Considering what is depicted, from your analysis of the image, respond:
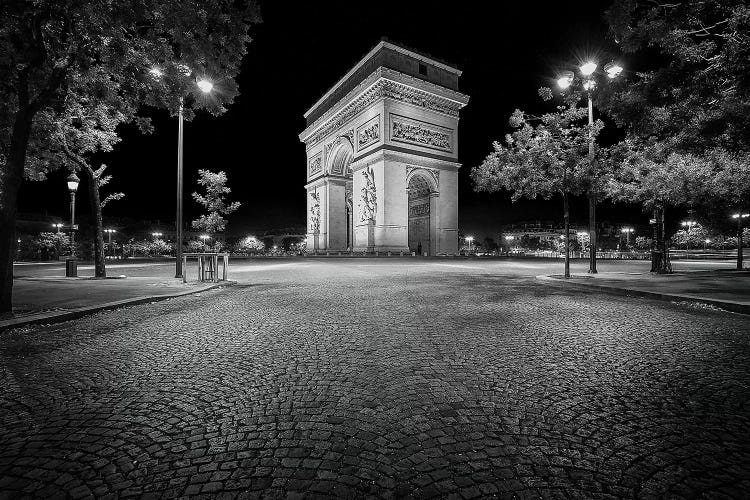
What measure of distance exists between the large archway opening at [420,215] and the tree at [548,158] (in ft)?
80.8

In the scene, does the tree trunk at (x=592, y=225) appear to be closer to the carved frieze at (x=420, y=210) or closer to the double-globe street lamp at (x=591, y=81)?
the double-globe street lamp at (x=591, y=81)

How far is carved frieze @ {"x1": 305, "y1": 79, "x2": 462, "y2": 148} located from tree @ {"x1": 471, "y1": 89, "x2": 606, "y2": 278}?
23.6 metres

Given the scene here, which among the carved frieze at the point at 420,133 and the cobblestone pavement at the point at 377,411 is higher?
the carved frieze at the point at 420,133

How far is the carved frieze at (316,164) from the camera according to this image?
48.2m

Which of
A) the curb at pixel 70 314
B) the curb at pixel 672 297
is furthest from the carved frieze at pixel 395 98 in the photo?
the curb at pixel 70 314

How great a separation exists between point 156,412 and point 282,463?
1.39 metres

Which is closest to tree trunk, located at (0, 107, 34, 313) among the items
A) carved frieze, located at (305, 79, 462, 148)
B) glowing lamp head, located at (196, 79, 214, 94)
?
glowing lamp head, located at (196, 79, 214, 94)

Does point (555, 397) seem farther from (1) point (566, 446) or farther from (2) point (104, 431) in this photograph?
(2) point (104, 431)

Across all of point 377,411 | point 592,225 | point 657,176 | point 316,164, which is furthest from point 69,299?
point 316,164

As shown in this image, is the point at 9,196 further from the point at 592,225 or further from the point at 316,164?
the point at 316,164

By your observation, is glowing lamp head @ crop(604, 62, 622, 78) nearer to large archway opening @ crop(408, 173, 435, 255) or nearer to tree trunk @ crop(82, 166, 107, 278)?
tree trunk @ crop(82, 166, 107, 278)

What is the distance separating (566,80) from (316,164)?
38863mm

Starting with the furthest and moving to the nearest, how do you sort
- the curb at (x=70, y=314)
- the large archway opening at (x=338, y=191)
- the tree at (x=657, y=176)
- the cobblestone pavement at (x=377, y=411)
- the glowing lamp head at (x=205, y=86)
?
the large archway opening at (x=338, y=191) < the tree at (x=657, y=176) < the glowing lamp head at (x=205, y=86) < the curb at (x=70, y=314) < the cobblestone pavement at (x=377, y=411)

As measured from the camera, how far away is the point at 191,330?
604 cm
